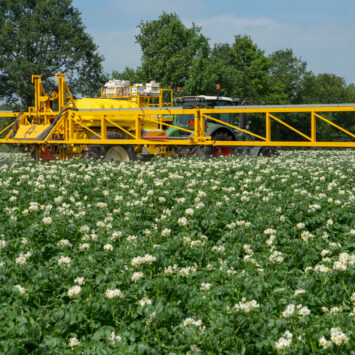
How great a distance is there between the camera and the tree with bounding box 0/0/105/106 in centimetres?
4166

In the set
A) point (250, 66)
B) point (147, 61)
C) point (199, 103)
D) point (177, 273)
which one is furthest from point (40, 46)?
point (177, 273)

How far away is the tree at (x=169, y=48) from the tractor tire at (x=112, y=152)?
3634 centimetres

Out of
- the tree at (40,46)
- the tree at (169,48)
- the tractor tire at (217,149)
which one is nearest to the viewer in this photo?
the tractor tire at (217,149)

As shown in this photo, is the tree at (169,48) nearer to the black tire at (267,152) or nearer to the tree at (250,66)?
the tree at (250,66)

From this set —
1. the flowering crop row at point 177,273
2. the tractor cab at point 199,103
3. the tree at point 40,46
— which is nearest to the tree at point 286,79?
the tree at point 40,46

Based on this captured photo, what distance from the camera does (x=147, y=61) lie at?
54.9m

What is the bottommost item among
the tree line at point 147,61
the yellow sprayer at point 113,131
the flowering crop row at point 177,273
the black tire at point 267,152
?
the flowering crop row at point 177,273

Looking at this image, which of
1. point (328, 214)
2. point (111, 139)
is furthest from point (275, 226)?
point (111, 139)

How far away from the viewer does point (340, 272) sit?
4641 mm

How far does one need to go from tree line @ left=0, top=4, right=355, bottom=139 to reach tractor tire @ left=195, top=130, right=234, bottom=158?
25.3m

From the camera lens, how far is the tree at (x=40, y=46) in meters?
41.7

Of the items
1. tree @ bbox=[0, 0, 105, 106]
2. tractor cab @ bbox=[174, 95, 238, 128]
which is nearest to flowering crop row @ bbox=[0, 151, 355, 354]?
tractor cab @ bbox=[174, 95, 238, 128]

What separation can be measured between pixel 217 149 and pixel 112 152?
154 inches

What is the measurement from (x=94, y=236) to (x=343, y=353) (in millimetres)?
3348
